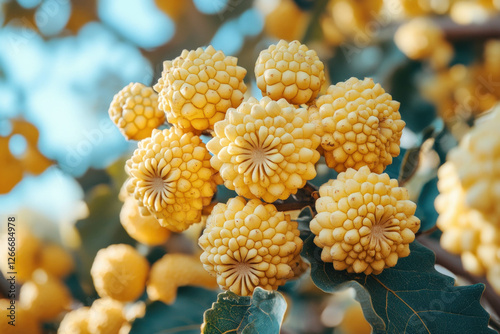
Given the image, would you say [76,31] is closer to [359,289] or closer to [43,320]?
[43,320]

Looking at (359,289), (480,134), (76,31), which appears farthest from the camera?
(76,31)

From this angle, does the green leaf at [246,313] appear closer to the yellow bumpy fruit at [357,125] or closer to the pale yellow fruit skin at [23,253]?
the yellow bumpy fruit at [357,125]

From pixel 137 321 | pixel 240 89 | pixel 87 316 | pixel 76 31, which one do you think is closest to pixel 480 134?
pixel 240 89

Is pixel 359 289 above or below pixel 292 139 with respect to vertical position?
below

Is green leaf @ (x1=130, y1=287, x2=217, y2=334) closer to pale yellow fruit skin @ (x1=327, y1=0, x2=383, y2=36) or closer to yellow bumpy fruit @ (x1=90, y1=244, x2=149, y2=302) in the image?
yellow bumpy fruit @ (x1=90, y1=244, x2=149, y2=302)

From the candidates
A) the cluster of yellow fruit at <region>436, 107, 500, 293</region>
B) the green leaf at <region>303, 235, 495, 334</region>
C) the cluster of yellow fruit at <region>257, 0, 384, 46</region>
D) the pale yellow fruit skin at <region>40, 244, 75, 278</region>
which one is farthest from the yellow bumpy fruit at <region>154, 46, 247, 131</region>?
the pale yellow fruit skin at <region>40, 244, 75, 278</region>

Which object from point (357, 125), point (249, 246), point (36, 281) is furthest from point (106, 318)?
point (357, 125)

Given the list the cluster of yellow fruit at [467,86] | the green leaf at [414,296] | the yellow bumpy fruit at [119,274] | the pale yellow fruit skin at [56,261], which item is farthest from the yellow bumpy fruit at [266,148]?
the pale yellow fruit skin at [56,261]

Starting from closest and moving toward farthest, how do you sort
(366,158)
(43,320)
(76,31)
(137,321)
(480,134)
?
(480,134) → (366,158) → (137,321) → (43,320) → (76,31)

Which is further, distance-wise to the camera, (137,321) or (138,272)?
(138,272)
